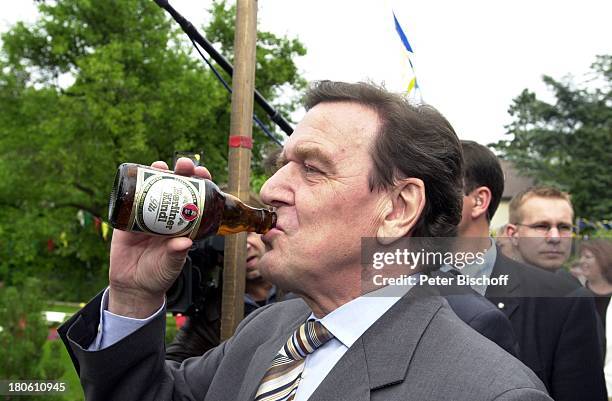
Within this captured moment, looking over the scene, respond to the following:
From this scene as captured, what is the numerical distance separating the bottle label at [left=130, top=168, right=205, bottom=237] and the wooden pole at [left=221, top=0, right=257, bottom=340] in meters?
1.06

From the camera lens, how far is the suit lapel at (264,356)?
1.74 m

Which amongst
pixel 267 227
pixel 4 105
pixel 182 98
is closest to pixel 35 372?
pixel 267 227

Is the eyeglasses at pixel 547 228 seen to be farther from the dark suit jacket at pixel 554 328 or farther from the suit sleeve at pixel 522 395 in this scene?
the suit sleeve at pixel 522 395

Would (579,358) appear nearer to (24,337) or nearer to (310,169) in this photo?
(310,169)

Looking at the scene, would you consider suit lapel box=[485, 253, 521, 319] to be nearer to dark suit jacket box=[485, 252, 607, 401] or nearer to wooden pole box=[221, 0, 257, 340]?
dark suit jacket box=[485, 252, 607, 401]

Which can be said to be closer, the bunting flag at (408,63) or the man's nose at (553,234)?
the man's nose at (553,234)

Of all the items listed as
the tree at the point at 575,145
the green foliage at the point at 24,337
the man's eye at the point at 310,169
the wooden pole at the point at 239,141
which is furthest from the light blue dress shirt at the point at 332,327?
the tree at the point at 575,145

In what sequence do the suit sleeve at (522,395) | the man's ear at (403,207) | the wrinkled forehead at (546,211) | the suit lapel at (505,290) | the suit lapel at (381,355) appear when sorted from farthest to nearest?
the wrinkled forehead at (546,211) → the suit lapel at (505,290) → the man's ear at (403,207) → the suit lapel at (381,355) → the suit sleeve at (522,395)

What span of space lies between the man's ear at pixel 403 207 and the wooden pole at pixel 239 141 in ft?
3.91

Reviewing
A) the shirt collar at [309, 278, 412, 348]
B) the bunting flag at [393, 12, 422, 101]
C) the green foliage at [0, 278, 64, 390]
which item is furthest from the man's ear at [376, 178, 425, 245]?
the green foliage at [0, 278, 64, 390]

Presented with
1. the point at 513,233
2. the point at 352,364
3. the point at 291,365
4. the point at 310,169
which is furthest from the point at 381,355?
the point at 513,233

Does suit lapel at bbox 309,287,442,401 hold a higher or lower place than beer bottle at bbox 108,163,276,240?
lower

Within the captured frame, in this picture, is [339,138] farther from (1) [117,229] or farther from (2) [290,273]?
(1) [117,229]

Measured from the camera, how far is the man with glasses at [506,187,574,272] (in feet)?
9.47
